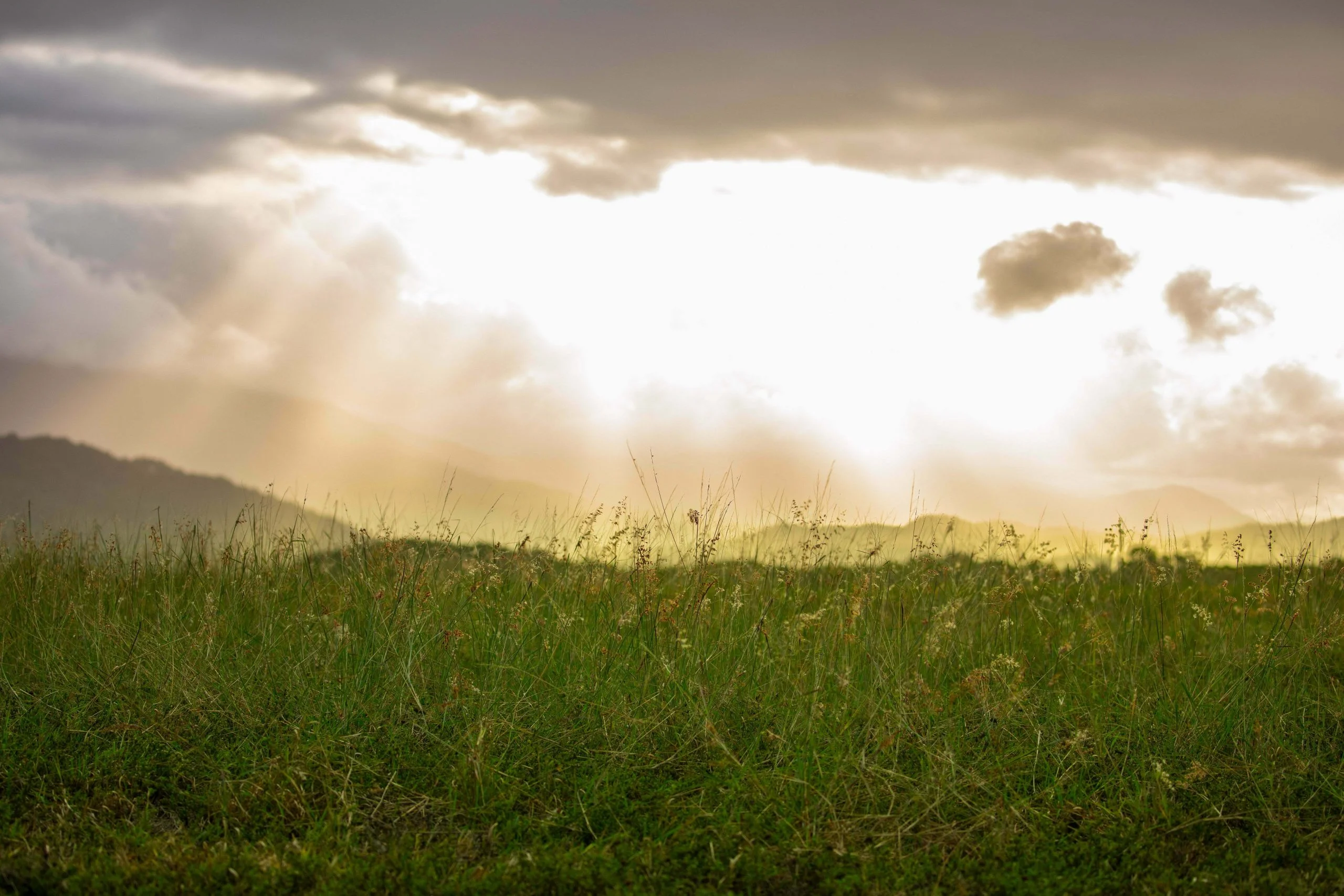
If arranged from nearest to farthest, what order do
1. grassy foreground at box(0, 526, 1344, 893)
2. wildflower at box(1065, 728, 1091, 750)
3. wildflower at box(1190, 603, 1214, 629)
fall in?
grassy foreground at box(0, 526, 1344, 893) → wildflower at box(1065, 728, 1091, 750) → wildflower at box(1190, 603, 1214, 629)

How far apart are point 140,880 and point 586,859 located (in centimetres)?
180

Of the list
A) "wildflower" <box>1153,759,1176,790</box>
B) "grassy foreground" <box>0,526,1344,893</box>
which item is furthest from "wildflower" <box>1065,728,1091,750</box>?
"wildflower" <box>1153,759,1176,790</box>

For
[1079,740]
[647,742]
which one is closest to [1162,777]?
[1079,740]

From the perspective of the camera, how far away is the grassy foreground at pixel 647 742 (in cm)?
422

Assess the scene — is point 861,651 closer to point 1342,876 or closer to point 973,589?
point 973,589

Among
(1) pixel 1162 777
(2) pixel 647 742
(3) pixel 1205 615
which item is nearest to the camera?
(1) pixel 1162 777

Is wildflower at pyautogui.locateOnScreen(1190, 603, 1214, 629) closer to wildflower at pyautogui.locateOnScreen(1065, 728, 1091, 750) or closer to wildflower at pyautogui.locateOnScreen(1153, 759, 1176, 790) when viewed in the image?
wildflower at pyautogui.locateOnScreen(1065, 728, 1091, 750)

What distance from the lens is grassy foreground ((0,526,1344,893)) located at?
422 centimetres

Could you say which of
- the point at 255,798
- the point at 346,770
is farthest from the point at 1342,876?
the point at 255,798

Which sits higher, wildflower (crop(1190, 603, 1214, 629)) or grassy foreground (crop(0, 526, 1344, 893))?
wildflower (crop(1190, 603, 1214, 629))

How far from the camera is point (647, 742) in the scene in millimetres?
5199

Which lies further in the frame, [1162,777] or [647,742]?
[647,742]

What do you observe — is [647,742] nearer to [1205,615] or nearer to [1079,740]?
[1079,740]

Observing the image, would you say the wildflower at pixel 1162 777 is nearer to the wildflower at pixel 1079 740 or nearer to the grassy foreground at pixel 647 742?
the grassy foreground at pixel 647 742
